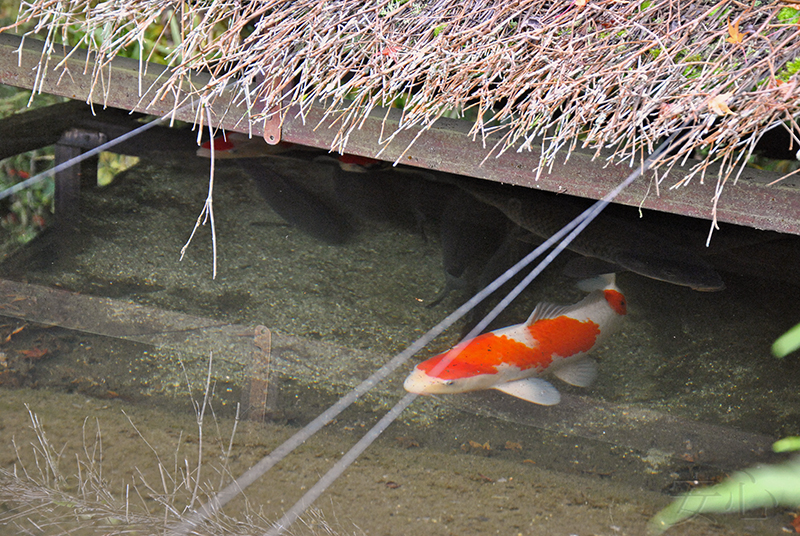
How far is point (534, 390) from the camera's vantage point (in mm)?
1576

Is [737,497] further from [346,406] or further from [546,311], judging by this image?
[346,406]

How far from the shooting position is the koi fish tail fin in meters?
1.96

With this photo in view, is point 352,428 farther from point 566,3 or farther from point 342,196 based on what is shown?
point 342,196

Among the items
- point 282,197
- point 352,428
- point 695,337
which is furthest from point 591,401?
point 282,197

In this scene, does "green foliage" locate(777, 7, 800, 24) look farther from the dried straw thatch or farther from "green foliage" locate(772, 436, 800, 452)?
"green foliage" locate(772, 436, 800, 452)

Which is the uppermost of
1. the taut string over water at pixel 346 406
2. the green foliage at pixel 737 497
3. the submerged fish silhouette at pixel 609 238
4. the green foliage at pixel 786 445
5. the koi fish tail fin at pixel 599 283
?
the submerged fish silhouette at pixel 609 238

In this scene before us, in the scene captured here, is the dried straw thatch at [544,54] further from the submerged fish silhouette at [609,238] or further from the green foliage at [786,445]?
the green foliage at [786,445]

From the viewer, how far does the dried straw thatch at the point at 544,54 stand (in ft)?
4.37

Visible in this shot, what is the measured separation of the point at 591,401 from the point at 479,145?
779 mm

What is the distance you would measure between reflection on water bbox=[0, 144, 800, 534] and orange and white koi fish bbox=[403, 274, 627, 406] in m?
0.04

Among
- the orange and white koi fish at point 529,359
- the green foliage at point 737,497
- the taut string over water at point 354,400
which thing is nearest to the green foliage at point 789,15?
the taut string over water at point 354,400

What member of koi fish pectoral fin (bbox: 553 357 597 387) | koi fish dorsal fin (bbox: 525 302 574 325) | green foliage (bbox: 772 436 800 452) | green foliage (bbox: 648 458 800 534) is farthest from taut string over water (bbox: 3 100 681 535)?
green foliage (bbox: 772 436 800 452)

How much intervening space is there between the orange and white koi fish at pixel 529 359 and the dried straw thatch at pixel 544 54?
46 centimetres

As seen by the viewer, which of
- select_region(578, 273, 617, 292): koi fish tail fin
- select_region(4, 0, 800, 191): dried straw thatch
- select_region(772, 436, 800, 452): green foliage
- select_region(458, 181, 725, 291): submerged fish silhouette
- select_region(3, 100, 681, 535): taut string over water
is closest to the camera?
select_region(3, 100, 681, 535): taut string over water
